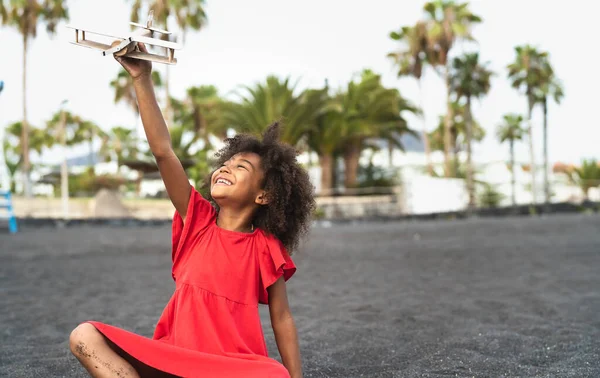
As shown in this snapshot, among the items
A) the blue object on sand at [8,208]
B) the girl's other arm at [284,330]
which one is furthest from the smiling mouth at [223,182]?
the blue object on sand at [8,208]

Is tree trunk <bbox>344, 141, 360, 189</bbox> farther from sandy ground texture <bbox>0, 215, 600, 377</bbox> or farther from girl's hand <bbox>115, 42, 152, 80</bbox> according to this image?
girl's hand <bbox>115, 42, 152, 80</bbox>

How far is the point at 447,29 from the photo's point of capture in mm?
34812

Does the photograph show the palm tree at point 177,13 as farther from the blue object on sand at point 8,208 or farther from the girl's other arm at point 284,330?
the girl's other arm at point 284,330

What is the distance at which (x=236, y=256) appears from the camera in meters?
2.12

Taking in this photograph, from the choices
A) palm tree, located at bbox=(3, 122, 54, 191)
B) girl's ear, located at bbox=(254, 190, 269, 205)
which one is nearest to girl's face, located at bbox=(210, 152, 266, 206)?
girl's ear, located at bbox=(254, 190, 269, 205)

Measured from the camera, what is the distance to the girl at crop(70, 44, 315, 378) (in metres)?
1.85

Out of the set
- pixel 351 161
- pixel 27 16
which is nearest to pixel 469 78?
pixel 351 161

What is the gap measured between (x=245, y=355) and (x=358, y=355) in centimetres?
178

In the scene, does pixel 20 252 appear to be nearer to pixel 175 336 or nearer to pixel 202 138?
pixel 175 336

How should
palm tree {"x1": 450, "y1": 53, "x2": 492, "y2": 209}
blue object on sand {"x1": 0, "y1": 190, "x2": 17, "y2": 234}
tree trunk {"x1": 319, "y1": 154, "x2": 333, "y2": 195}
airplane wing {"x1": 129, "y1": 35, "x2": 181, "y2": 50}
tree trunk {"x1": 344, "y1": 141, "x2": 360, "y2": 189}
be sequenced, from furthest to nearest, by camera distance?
palm tree {"x1": 450, "y1": 53, "x2": 492, "y2": 209}
tree trunk {"x1": 344, "y1": 141, "x2": 360, "y2": 189}
tree trunk {"x1": 319, "y1": 154, "x2": 333, "y2": 195}
blue object on sand {"x1": 0, "y1": 190, "x2": 17, "y2": 234}
airplane wing {"x1": 129, "y1": 35, "x2": 181, "y2": 50}

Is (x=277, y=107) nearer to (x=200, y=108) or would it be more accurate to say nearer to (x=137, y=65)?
(x=200, y=108)

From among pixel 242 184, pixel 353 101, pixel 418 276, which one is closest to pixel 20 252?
pixel 418 276

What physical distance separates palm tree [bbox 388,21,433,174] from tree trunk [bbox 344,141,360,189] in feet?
17.8

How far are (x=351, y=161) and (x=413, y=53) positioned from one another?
873 centimetres
